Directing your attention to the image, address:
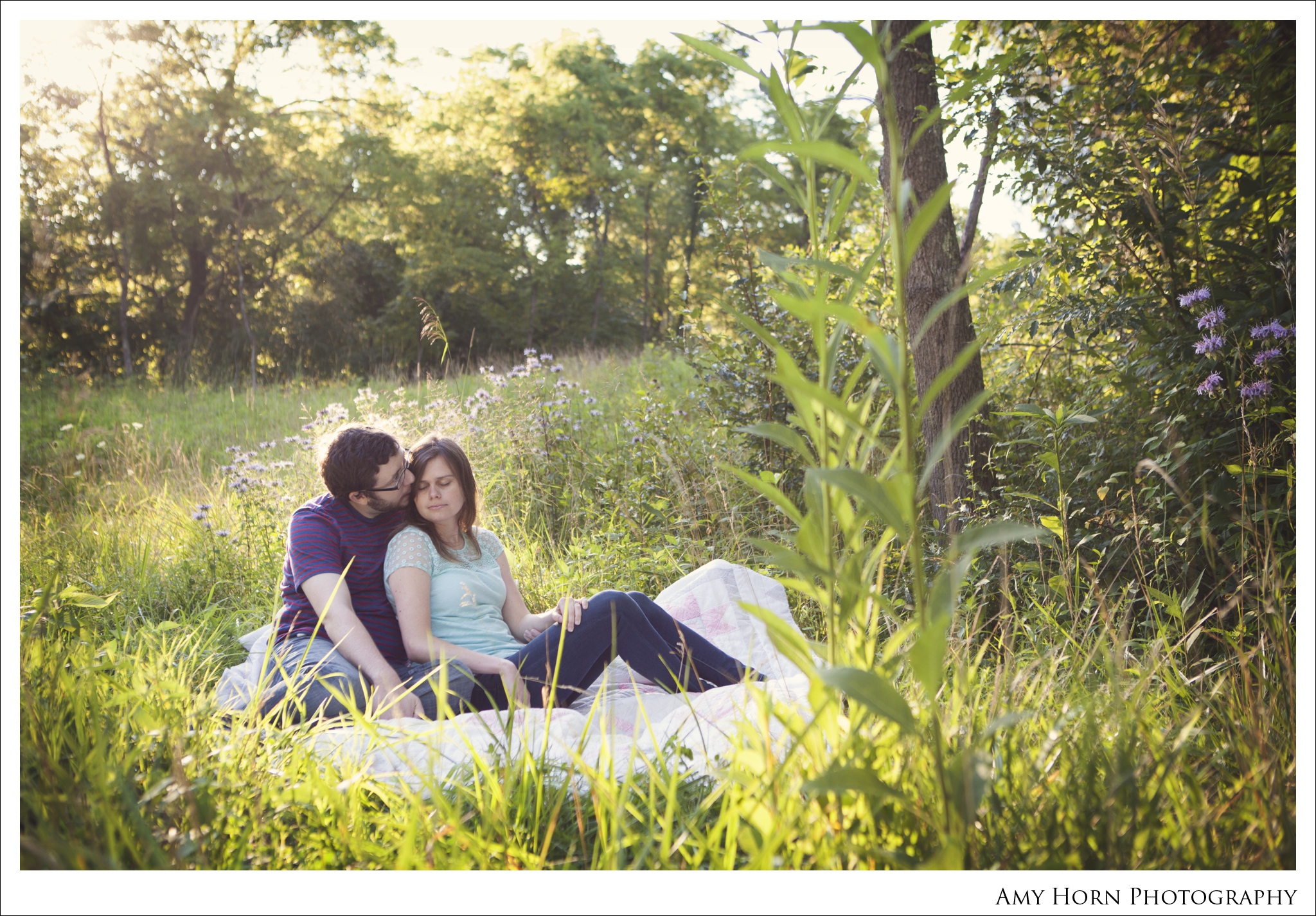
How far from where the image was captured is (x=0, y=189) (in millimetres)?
1532

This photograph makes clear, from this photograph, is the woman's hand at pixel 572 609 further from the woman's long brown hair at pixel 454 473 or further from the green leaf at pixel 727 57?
the green leaf at pixel 727 57

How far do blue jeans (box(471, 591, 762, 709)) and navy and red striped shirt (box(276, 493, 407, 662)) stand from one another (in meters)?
0.38

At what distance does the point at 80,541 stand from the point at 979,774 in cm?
406

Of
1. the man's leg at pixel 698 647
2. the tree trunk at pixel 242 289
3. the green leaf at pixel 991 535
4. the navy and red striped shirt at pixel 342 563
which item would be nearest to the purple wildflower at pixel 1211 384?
the man's leg at pixel 698 647

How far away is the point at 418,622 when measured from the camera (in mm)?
2250

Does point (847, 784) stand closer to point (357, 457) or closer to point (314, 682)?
point (314, 682)

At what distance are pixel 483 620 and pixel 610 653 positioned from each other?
442mm

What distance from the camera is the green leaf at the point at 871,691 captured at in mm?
839

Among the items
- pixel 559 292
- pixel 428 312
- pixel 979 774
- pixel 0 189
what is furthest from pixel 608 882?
pixel 559 292

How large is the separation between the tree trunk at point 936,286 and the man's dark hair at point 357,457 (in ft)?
6.29

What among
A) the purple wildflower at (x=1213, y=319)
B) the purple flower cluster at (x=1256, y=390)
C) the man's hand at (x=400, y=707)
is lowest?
the man's hand at (x=400, y=707)

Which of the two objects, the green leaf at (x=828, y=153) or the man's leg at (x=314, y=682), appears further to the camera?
the man's leg at (x=314, y=682)

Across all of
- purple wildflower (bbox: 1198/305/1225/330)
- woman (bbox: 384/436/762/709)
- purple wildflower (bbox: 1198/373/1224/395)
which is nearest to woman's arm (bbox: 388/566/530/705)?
woman (bbox: 384/436/762/709)

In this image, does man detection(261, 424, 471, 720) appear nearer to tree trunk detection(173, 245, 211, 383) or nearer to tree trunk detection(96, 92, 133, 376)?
tree trunk detection(96, 92, 133, 376)
